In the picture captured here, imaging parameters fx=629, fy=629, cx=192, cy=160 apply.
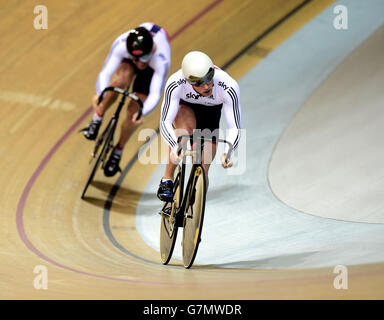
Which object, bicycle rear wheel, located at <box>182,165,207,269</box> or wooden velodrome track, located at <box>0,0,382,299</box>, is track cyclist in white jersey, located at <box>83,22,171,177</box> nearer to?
wooden velodrome track, located at <box>0,0,382,299</box>

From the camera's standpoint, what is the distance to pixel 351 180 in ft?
15.4

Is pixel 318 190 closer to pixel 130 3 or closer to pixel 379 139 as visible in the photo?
pixel 379 139

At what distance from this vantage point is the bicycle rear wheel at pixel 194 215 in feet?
11.1

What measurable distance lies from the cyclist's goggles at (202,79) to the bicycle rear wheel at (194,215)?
0.46m

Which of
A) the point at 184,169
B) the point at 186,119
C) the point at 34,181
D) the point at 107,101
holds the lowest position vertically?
the point at 184,169

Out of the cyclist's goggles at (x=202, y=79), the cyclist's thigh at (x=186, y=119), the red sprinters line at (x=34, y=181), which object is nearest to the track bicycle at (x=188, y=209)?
the cyclist's thigh at (x=186, y=119)

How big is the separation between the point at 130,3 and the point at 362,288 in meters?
5.76

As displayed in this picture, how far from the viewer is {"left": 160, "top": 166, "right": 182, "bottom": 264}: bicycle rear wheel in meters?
3.72

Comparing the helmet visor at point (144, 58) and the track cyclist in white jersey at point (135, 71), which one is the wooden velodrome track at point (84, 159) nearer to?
the track cyclist in white jersey at point (135, 71)

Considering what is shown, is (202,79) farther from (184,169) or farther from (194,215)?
(194,215)

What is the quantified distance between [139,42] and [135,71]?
Result: 511 mm

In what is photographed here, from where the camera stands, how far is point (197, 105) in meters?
3.74

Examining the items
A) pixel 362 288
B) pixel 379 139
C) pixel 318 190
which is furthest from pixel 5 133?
pixel 362 288

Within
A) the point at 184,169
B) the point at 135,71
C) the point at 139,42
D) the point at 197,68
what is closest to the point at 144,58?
the point at 139,42
